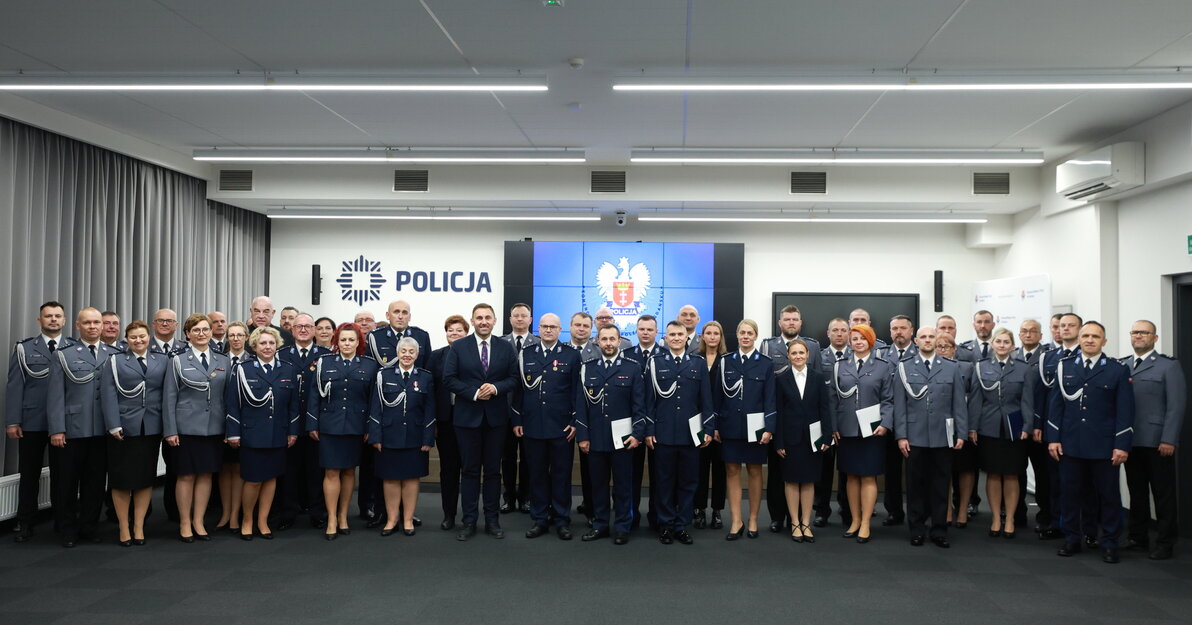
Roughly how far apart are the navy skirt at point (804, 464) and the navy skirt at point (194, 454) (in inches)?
163

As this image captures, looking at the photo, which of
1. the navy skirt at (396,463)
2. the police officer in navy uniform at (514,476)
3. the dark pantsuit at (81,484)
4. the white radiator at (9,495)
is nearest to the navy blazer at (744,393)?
the police officer in navy uniform at (514,476)

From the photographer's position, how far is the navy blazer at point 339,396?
5434mm

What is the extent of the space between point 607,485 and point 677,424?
710 millimetres

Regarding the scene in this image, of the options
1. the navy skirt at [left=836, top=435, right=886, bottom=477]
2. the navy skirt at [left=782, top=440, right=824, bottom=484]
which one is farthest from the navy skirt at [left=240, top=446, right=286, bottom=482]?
the navy skirt at [left=836, top=435, right=886, bottom=477]

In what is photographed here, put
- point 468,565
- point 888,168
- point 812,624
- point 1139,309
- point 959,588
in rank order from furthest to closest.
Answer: point 888,168
point 1139,309
point 468,565
point 959,588
point 812,624

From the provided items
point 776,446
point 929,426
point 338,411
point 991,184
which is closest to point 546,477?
point 338,411

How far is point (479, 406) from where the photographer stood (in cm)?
550

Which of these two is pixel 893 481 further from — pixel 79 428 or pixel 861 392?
pixel 79 428

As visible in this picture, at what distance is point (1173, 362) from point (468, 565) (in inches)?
194

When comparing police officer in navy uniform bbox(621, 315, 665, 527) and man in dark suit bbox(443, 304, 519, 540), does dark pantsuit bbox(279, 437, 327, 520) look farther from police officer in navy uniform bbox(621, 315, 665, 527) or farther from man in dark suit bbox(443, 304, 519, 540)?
police officer in navy uniform bbox(621, 315, 665, 527)

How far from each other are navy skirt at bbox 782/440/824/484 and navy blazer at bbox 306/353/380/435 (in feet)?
10.2

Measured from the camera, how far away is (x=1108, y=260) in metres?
7.28

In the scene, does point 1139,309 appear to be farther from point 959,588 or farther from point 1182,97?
point 959,588

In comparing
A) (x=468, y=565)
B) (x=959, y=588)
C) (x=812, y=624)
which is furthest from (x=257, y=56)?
(x=959, y=588)
